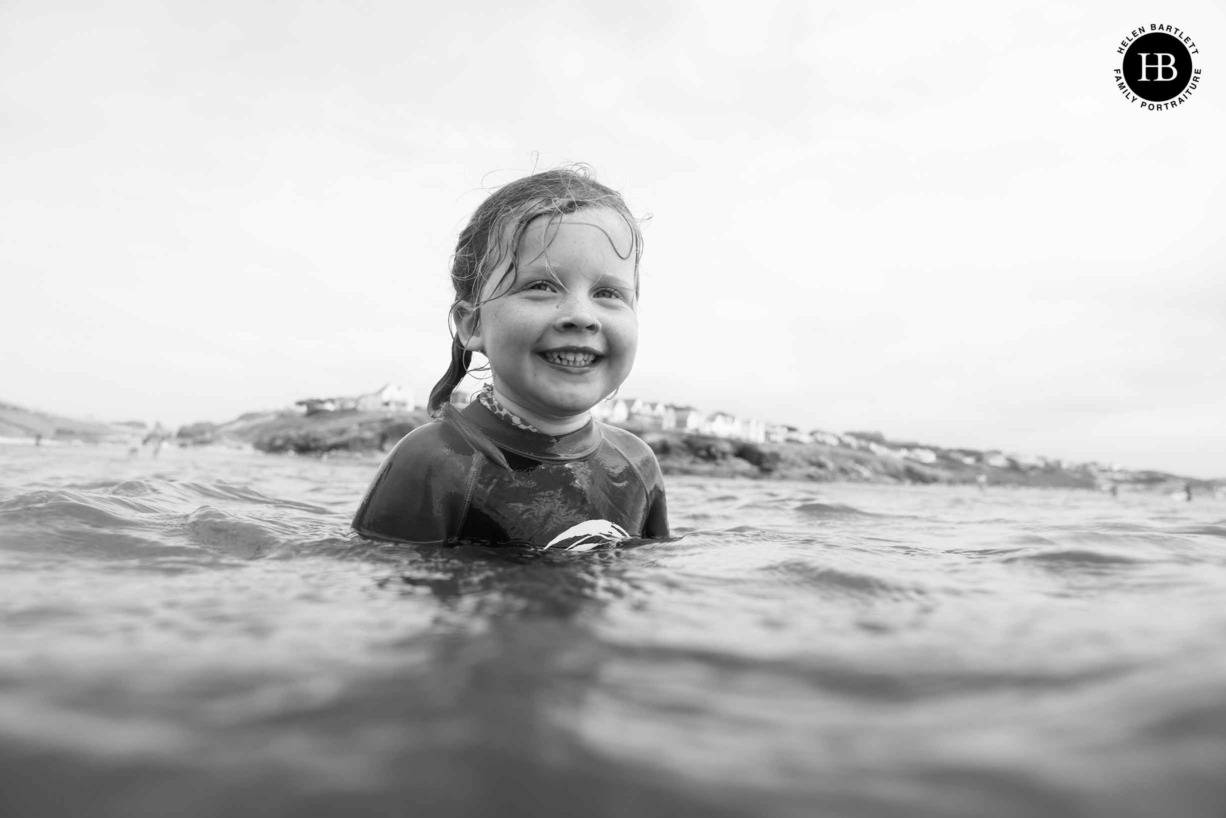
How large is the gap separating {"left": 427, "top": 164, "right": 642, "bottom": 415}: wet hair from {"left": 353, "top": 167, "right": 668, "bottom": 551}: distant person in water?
1 cm

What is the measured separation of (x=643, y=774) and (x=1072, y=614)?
1617mm

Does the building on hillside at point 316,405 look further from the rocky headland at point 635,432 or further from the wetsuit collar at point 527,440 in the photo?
the wetsuit collar at point 527,440

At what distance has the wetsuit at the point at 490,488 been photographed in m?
3.68

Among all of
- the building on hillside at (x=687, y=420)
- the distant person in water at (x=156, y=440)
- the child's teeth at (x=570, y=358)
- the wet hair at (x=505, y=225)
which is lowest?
the distant person in water at (x=156, y=440)

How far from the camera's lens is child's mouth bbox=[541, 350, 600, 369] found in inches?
158

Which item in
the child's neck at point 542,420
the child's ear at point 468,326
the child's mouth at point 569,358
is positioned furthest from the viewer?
the child's ear at point 468,326

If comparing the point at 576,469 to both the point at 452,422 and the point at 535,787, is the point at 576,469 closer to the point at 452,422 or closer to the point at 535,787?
the point at 452,422

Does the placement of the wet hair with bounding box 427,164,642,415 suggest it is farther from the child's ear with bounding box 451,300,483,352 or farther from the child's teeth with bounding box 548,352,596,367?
the child's teeth with bounding box 548,352,596,367

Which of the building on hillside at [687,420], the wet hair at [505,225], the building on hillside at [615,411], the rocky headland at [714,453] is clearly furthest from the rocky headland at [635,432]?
the wet hair at [505,225]

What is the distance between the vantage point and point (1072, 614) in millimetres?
2041

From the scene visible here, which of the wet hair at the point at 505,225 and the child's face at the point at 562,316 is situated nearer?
the child's face at the point at 562,316

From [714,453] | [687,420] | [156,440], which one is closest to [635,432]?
[714,453]

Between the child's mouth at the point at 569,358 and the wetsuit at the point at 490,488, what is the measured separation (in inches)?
17.6

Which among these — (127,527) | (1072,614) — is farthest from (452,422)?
(1072,614)
